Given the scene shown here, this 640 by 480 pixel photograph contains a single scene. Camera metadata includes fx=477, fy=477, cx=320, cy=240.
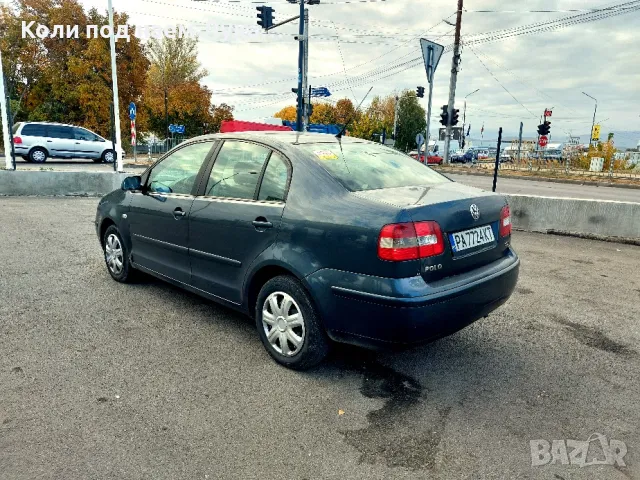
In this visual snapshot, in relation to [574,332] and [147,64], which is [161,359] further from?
[147,64]

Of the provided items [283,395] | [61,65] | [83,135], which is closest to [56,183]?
[283,395]

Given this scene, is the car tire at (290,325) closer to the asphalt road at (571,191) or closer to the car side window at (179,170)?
the car side window at (179,170)

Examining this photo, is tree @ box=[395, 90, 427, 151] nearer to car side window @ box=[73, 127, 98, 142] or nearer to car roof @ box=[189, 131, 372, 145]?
car side window @ box=[73, 127, 98, 142]

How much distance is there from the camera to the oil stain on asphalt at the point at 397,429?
2328 millimetres

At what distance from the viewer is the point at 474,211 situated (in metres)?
3.03

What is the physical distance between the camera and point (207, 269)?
370 cm

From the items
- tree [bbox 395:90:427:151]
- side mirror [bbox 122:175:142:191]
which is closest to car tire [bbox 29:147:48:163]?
side mirror [bbox 122:175:142:191]

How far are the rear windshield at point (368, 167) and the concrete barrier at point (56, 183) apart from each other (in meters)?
9.86

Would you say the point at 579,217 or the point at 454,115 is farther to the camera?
the point at 454,115

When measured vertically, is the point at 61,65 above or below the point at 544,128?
above

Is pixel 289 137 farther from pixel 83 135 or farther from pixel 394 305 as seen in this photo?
pixel 83 135

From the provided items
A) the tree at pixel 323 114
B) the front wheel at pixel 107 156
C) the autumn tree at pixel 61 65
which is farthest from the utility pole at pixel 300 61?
the tree at pixel 323 114

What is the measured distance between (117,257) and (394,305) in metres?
3.38
